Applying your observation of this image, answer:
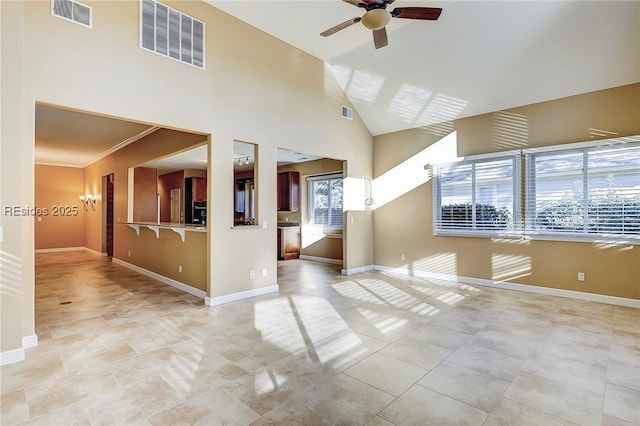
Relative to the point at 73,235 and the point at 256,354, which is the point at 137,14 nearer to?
the point at 256,354

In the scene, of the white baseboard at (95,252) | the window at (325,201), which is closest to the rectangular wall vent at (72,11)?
the window at (325,201)

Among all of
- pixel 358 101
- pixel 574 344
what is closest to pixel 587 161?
pixel 574 344

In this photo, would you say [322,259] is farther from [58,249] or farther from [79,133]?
[58,249]

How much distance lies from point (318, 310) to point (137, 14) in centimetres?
426

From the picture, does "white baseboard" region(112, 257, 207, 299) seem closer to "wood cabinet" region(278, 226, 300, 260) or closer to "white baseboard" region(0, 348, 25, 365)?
"white baseboard" region(0, 348, 25, 365)

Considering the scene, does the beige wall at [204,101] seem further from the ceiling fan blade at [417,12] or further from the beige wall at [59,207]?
the beige wall at [59,207]

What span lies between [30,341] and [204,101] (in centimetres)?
334

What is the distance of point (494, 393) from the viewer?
7.80 feet

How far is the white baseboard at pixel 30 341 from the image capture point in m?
3.15

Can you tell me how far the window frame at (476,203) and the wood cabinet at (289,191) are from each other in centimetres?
408

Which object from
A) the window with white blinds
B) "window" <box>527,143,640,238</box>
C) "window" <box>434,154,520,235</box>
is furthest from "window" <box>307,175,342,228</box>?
the window with white blinds

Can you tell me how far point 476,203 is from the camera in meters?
5.94

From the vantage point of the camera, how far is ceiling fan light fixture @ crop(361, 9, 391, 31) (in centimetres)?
334

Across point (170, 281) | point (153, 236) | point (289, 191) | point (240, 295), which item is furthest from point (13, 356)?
point (289, 191)
